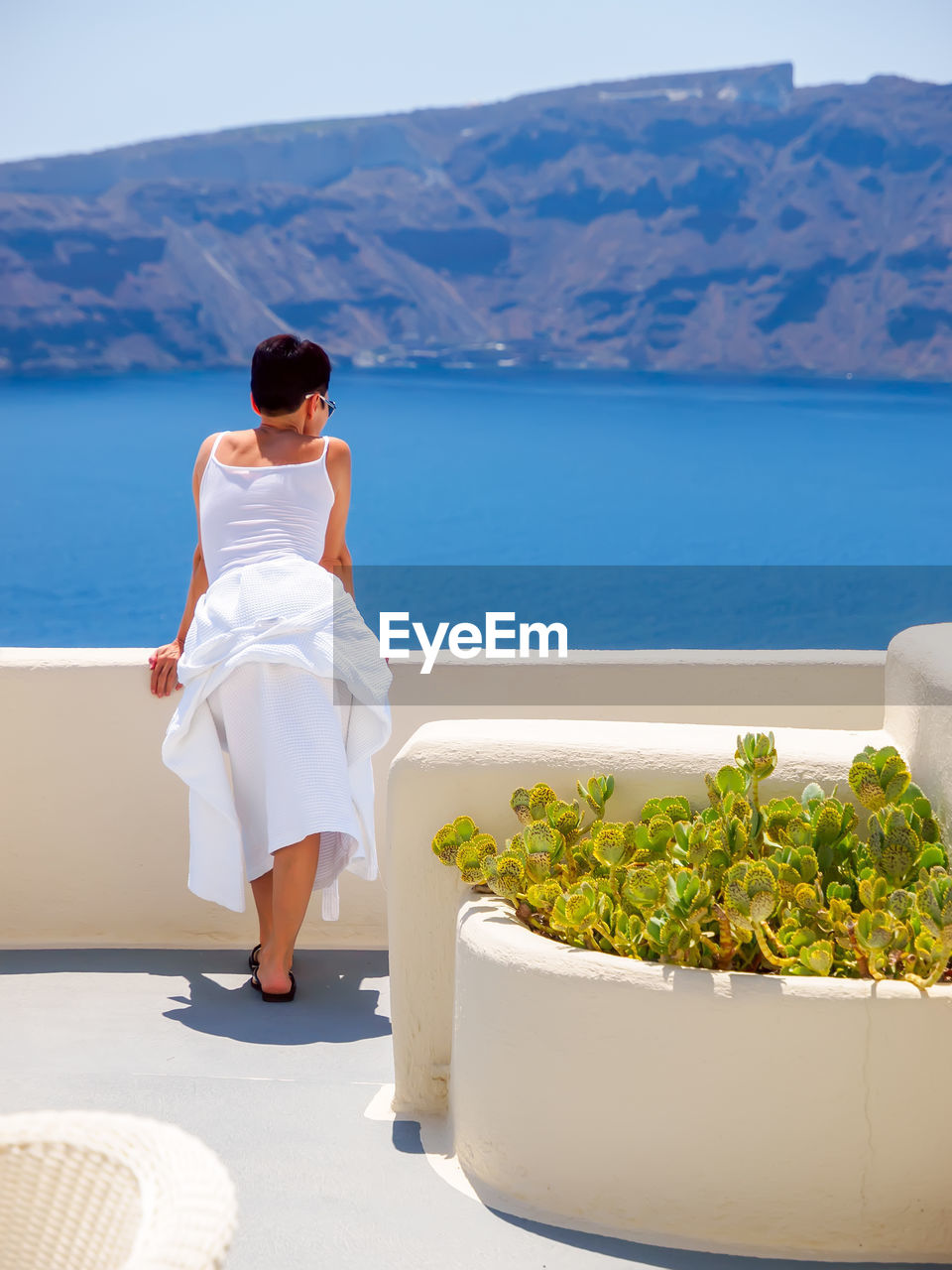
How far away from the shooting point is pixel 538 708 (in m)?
3.40

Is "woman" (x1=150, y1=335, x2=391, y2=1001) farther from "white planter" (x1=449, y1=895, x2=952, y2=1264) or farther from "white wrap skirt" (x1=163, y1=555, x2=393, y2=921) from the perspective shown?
"white planter" (x1=449, y1=895, x2=952, y2=1264)

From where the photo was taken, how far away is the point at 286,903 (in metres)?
3.02

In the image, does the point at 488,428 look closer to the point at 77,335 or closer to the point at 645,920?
the point at 77,335

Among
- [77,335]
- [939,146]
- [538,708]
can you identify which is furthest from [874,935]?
[939,146]

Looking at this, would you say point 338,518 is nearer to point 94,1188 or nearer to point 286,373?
point 286,373

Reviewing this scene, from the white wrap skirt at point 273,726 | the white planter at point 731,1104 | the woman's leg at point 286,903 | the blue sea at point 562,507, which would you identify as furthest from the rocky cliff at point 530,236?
the white planter at point 731,1104

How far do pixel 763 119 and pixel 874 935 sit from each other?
41.6 meters

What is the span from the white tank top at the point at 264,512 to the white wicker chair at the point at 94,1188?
82.2 inches

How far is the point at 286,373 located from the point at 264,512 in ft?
1.08

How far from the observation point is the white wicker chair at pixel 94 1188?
101 centimetres

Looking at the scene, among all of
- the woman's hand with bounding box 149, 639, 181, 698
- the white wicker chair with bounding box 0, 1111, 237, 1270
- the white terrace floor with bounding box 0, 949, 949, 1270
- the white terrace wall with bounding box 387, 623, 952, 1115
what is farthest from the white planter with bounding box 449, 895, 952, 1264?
the woman's hand with bounding box 149, 639, 181, 698

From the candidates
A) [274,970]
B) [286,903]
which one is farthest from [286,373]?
[274,970]

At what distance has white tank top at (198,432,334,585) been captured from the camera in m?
3.13

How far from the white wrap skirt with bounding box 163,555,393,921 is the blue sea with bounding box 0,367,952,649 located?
21141 mm
